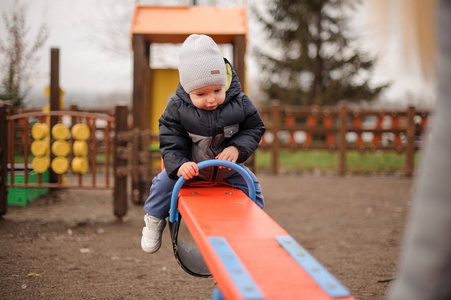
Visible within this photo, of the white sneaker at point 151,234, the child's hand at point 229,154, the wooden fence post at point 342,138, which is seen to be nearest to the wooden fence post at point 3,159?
the white sneaker at point 151,234

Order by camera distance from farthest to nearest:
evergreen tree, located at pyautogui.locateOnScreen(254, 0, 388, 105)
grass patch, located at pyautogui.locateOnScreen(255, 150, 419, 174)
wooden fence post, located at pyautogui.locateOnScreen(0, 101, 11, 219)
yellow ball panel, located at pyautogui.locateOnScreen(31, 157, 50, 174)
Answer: evergreen tree, located at pyautogui.locateOnScreen(254, 0, 388, 105) < grass patch, located at pyautogui.locateOnScreen(255, 150, 419, 174) < yellow ball panel, located at pyautogui.locateOnScreen(31, 157, 50, 174) < wooden fence post, located at pyautogui.locateOnScreen(0, 101, 11, 219)

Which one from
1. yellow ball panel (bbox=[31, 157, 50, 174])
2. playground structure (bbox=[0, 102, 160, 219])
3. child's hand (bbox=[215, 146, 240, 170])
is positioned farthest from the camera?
yellow ball panel (bbox=[31, 157, 50, 174])

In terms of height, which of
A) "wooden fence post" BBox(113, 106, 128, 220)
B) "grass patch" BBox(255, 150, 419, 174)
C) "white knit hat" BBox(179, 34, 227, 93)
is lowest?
"grass patch" BBox(255, 150, 419, 174)

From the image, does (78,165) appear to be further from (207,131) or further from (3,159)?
(207,131)

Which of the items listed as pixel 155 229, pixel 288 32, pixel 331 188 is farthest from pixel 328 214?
pixel 288 32

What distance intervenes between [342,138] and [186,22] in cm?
562

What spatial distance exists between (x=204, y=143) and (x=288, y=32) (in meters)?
17.9

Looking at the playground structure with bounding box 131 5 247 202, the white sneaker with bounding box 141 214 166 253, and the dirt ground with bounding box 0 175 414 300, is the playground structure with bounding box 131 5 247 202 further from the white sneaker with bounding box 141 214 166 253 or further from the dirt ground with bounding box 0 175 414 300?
the white sneaker with bounding box 141 214 166 253

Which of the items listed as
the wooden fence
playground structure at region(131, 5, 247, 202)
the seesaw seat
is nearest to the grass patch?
the wooden fence

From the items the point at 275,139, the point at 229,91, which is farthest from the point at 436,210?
the point at 275,139

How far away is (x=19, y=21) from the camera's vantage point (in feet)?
22.7

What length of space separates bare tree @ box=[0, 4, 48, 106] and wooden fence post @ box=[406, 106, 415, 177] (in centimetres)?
823

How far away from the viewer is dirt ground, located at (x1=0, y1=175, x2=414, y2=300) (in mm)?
3447

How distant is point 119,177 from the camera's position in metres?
5.52
